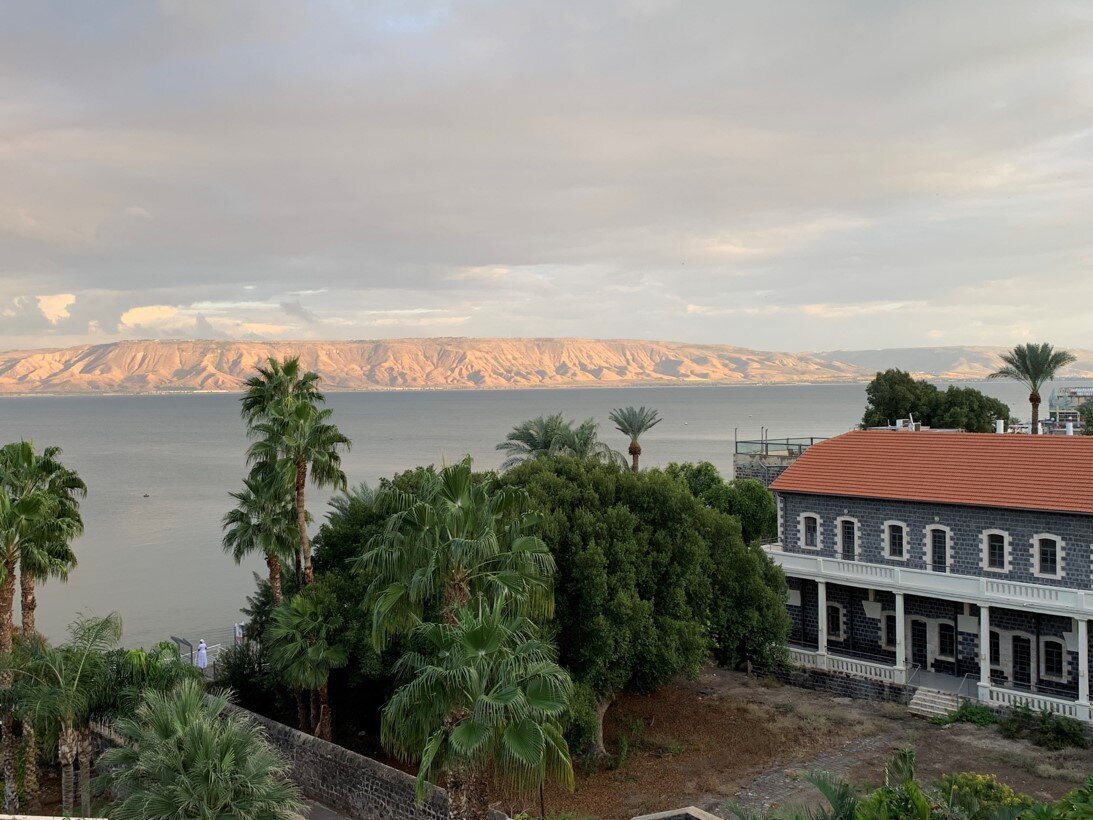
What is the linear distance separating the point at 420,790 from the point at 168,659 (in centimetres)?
1010

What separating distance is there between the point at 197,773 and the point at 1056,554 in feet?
85.6

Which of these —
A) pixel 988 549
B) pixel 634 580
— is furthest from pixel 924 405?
pixel 634 580

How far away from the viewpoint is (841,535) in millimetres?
34875

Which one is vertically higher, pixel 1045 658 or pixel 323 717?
pixel 323 717

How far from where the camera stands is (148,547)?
76.8 metres

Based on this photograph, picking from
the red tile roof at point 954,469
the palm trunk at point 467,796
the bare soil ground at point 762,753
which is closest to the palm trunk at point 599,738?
the bare soil ground at point 762,753

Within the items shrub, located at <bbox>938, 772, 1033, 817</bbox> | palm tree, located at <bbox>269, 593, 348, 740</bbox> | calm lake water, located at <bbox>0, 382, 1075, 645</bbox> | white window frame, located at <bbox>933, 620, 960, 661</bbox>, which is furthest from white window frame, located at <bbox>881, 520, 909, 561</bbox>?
palm tree, located at <bbox>269, 593, 348, 740</bbox>

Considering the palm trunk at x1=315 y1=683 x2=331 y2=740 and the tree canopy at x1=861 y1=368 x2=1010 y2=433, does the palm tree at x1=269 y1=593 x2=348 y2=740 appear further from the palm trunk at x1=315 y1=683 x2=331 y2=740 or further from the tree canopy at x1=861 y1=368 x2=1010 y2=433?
the tree canopy at x1=861 y1=368 x2=1010 y2=433

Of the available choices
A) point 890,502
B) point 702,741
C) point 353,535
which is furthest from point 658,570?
point 890,502

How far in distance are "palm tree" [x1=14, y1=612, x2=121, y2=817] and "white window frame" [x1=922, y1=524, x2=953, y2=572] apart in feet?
83.4

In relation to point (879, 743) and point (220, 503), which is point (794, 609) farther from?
point (220, 503)

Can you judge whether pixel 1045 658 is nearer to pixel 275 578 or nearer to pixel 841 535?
pixel 841 535

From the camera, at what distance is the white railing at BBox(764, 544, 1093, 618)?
28.1m

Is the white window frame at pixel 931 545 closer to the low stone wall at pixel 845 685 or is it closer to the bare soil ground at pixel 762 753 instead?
the low stone wall at pixel 845 685
